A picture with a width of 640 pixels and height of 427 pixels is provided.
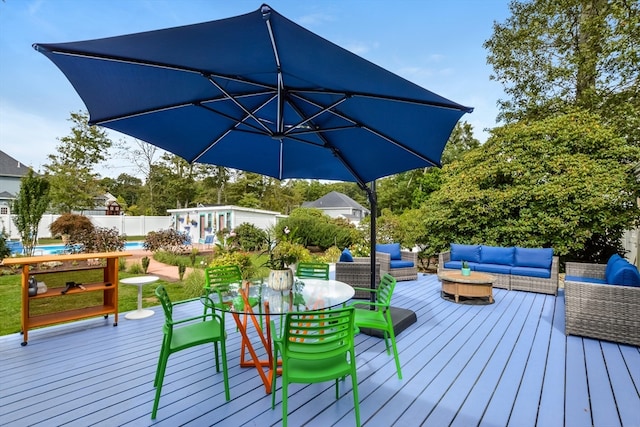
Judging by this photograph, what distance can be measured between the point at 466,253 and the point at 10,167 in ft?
104

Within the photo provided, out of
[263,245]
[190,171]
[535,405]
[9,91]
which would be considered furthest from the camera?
[190,171]

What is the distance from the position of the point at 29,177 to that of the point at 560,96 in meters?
16.0

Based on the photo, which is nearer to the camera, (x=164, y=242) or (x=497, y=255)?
(x=497, y=255)

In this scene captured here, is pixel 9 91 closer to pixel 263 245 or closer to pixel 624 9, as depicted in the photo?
pixel 263 245

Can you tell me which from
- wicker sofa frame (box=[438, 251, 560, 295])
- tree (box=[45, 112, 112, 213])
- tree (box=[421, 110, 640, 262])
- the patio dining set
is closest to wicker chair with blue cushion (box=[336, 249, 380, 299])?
the patio dining set

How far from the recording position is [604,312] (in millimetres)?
3586

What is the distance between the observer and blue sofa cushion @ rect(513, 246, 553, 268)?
600 cm

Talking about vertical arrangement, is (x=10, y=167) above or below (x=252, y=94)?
above

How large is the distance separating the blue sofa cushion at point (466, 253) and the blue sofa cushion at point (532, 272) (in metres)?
0.84

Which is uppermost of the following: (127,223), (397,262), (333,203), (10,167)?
(10,167)

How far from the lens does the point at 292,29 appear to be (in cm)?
158

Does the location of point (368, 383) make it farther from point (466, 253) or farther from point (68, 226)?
point (68, 226)

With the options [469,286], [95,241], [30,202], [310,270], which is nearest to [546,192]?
[469,286]

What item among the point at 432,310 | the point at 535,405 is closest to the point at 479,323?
the point at 432,310
